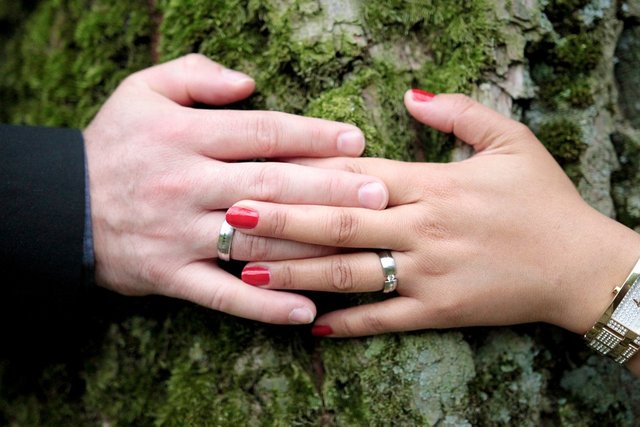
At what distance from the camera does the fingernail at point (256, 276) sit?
1713 millimetres

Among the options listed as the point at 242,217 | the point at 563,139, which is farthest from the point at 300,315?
the point at 563,139

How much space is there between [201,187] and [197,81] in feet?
1.30

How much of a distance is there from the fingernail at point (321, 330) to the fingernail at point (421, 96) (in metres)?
0.79

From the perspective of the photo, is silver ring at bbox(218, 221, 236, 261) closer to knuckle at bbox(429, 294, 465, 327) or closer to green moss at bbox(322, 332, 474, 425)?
green moss at bbox(322, 332, 474, 425)

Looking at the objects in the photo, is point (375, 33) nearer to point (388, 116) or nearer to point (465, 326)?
point (388, 116)

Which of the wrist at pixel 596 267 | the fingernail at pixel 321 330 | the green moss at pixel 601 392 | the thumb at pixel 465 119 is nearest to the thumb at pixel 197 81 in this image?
the thumb at pixel 465 119

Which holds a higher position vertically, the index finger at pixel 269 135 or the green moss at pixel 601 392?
the index finger at pixel 269 135

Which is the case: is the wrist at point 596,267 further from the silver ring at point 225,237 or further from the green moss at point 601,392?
the silver ring at point 225,237

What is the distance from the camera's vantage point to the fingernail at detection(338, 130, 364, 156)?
5.73 feet

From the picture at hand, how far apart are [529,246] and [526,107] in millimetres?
586

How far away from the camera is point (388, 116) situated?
1.89 m

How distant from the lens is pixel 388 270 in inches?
65.2

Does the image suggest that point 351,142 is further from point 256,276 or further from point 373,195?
point 256,276

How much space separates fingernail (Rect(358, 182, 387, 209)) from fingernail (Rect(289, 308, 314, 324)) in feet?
1.25
